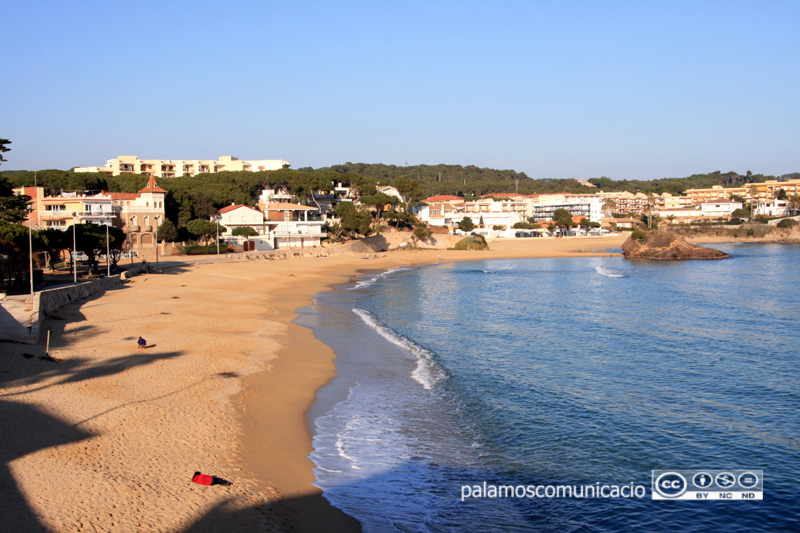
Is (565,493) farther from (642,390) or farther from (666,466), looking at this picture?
(642,390)

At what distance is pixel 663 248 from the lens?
246 feet

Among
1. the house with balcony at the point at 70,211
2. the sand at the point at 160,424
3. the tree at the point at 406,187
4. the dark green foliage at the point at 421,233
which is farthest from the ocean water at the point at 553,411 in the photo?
the tree at the point at 406,187

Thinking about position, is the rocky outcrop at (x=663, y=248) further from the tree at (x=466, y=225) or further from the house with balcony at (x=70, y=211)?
the house with balcony at (x=70, y=211)

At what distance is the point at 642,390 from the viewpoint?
53.0 ft

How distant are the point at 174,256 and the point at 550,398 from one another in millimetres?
54643

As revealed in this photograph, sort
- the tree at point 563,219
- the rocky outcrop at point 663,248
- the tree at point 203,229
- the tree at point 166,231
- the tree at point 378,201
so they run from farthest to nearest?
the tree at point 563,219, the tree at point 378,201, the rocky outcrop at point 663,248, the tree at point 203,229, the tree at point 166,231

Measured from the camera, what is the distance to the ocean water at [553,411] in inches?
377

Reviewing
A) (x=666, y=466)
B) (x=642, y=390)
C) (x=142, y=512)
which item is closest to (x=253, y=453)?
(x=142, y=512)

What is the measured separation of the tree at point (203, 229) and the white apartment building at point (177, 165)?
168ft

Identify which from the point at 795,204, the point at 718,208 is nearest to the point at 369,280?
the point at 795,204

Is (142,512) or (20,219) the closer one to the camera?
(142,512)

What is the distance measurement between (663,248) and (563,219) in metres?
60.6

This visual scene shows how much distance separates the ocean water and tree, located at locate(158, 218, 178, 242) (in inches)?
1546

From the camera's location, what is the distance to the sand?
809cm
